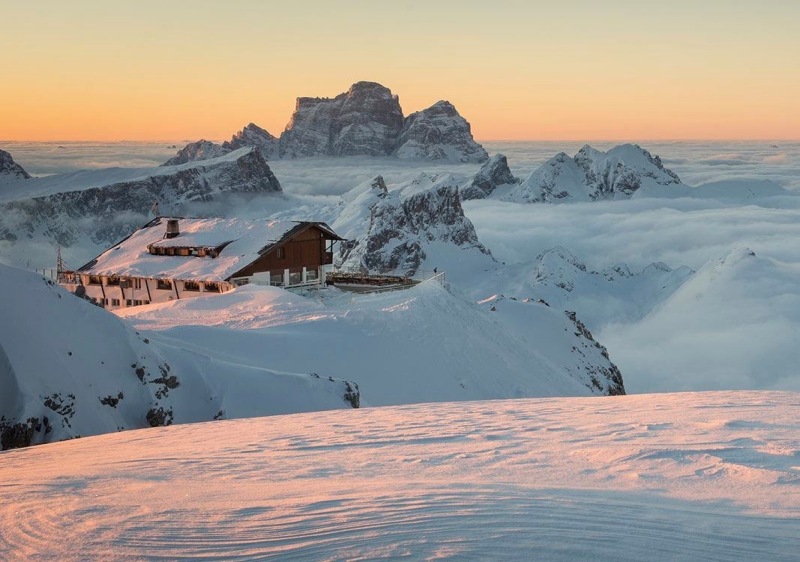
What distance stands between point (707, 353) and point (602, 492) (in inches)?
7623

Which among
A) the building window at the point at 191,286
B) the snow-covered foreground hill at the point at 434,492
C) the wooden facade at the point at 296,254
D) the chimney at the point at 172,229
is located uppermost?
the snow-covered foreground hill at the point at 434,492

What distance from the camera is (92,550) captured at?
817cm

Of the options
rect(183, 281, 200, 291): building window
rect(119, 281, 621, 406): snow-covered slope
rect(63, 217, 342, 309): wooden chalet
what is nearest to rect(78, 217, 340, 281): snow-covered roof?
rect(63, 217, 342, 309): wooden chalet

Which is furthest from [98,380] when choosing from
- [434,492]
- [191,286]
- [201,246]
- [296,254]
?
[201,246]

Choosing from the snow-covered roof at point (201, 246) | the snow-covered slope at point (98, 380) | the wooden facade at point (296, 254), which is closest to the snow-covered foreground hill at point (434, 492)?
the snow-covered slope at point (98, 380)

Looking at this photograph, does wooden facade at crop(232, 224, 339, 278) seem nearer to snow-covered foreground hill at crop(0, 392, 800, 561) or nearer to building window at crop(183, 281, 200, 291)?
building window at crop(183, 281, 200, 291)

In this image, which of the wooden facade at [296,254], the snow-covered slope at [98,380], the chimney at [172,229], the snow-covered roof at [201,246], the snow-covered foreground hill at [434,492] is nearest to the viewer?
the snow-covered foreground hill at [434,492]

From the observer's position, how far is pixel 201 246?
56094mm

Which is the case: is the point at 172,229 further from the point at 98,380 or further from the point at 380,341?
the point at 98,380

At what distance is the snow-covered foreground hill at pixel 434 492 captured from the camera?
26.4 feet

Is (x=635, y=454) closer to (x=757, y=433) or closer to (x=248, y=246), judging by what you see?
(x=757, y=433)

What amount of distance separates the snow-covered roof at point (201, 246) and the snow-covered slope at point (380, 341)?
28.6ft

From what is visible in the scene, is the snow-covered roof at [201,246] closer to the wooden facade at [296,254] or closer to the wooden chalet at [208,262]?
the wooden chalet at [208,262]

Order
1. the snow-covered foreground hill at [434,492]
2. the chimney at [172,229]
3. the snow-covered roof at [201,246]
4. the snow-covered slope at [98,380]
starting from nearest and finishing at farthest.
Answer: the snow-covered foreground hill at [434,492]
the snow-covered slope at [98,380]
the snow-covered roof at [201,246]
the chimney at [172,229]
